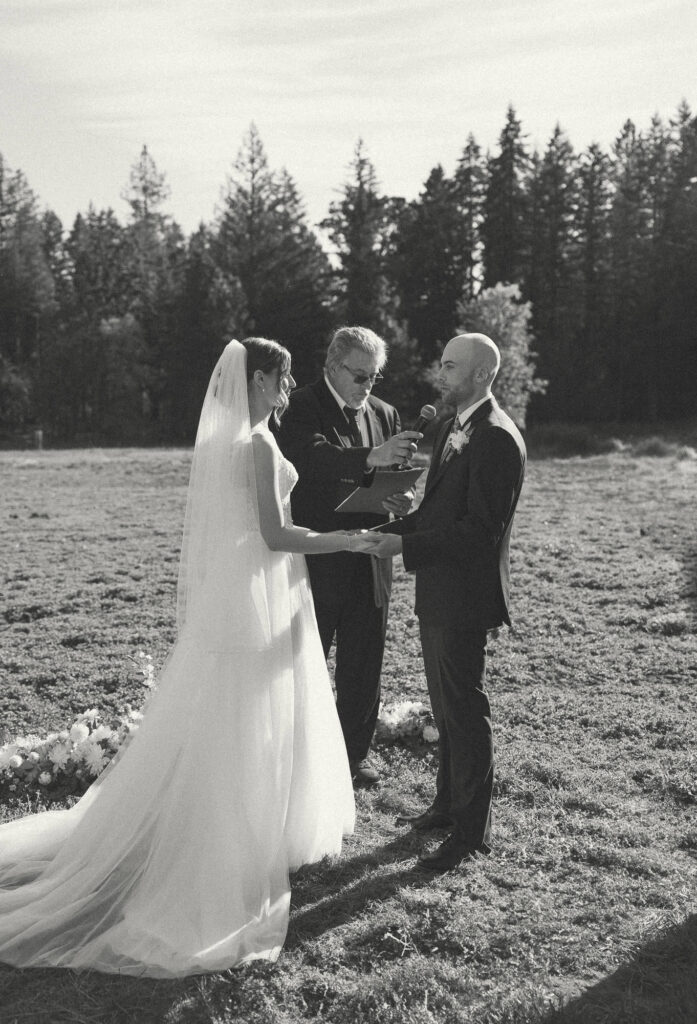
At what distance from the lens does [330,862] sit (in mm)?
4395

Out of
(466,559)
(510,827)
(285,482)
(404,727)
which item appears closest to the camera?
(466,559)

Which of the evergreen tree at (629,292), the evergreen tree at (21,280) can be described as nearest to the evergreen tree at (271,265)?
the evergreen tree at (21,280)

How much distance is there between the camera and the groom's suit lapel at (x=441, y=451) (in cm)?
429

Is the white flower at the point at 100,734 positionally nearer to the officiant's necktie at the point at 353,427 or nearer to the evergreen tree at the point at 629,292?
the officiant's necktie at the point at 353,427

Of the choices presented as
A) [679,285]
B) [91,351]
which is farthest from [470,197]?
[91,351]

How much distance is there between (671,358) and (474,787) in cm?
5313

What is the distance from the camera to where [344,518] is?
542 cm

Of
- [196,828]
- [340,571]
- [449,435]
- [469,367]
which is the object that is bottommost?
[196,828]

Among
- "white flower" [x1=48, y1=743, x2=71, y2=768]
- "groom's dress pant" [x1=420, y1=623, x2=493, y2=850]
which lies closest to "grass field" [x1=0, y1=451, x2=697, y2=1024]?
"groom's dress pant" [x1=420, y1=623, x2=493, y2=850]

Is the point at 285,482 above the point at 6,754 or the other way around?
above

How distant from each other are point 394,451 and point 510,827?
2.08 meters

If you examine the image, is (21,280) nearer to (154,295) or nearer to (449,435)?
(154,295)

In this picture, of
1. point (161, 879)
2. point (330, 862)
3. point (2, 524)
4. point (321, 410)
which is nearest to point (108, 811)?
point (161, 879)

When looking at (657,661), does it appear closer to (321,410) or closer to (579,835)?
(579,835)
